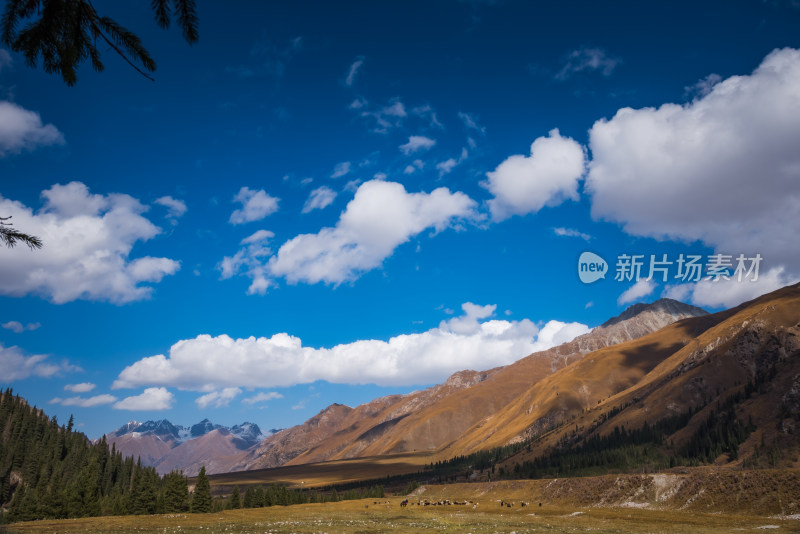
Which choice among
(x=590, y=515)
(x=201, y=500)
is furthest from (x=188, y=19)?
(x=201, y=500)

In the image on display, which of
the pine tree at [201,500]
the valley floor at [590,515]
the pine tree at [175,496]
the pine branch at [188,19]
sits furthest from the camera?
the pine tree at [175,496]

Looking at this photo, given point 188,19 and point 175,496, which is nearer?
point 188,19

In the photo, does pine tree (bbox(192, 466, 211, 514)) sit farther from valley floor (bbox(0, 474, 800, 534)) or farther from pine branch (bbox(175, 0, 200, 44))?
pine branch (bbox(175, 0, 200, 44))

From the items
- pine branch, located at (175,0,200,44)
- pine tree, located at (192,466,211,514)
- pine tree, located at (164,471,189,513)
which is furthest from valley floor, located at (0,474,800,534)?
Answer: pine branch, located at (175,0,200,44)

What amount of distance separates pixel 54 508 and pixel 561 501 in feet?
414

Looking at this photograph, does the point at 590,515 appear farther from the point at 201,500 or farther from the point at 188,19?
the point at 188,19

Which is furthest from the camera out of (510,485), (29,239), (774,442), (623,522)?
(774,442)

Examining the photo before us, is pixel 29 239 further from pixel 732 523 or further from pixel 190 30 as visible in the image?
pixel 732 523

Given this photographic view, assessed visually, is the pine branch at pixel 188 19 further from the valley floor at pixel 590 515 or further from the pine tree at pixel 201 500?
the pine tree at pixel 201 500

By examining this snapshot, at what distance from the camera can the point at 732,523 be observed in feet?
224

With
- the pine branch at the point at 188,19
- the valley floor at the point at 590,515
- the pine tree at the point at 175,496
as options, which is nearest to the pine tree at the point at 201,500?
the pine tree at the point at 175,496

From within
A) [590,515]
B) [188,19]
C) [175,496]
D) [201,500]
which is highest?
[188,19]

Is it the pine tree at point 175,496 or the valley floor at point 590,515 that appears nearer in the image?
the valley floor at point 590,515

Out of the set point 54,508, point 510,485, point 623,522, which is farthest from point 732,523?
point 54,508
